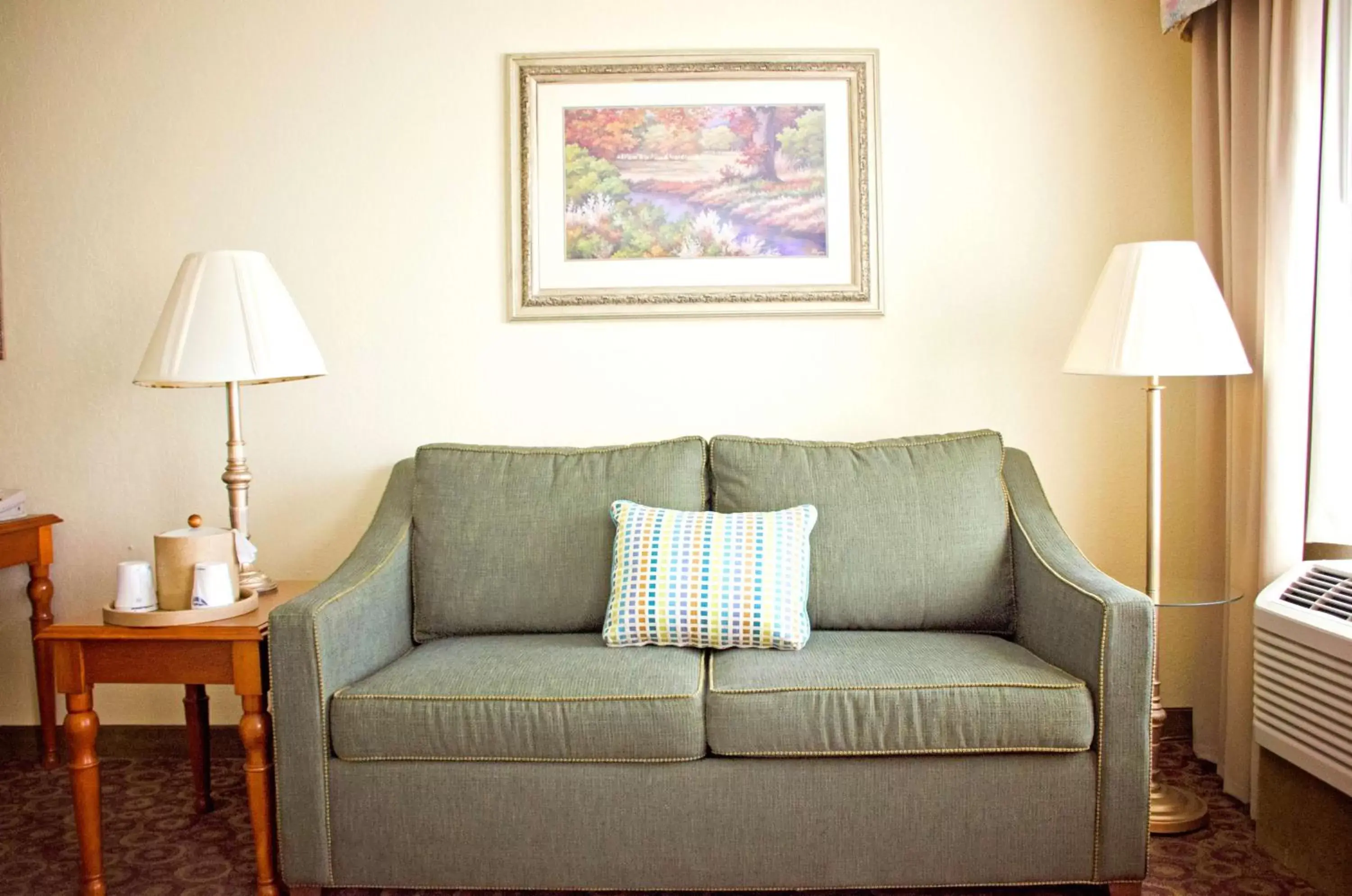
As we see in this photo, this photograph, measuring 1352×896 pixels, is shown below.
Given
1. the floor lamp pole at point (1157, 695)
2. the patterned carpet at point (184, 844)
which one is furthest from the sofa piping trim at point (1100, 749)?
the floor lamp pole at point (1157, 695)

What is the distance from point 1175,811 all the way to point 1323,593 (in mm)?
641

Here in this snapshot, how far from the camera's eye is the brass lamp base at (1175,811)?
2.44 metres

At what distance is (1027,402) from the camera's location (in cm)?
304

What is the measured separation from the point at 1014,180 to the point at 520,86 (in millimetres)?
1445

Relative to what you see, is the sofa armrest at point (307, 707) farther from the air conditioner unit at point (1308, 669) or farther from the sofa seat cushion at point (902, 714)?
the air conditioner unit at point (1308, 669)

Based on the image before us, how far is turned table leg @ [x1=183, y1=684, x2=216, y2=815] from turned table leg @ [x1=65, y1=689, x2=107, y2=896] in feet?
1.53

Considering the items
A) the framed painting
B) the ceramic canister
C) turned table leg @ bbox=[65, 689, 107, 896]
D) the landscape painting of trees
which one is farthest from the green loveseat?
the landscape painting of trees

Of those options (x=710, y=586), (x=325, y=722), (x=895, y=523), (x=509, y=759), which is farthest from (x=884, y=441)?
(x=325, y=722)

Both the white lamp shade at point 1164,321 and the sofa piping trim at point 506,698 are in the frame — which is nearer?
the sofa piping trim at point 506,698

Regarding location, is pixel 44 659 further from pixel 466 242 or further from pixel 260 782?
pixel 466 242

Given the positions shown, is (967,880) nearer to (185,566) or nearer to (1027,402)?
(1027,402)

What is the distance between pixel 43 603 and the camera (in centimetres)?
297

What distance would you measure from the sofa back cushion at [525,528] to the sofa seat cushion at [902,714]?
1.96 ft

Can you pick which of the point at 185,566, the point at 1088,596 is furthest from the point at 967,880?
the point at 185,566
